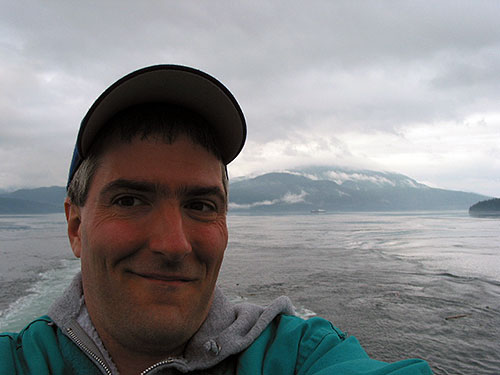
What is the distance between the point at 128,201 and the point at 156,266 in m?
0.30

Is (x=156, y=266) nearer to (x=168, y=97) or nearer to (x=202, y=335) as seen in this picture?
(x=202, y=335)

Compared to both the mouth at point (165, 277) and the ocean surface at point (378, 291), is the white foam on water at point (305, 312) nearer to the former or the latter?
the ocean surface at point (378, 291)

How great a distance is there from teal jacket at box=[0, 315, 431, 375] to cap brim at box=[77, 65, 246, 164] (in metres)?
0.82

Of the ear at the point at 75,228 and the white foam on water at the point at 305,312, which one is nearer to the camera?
the ear at the point at 75,228

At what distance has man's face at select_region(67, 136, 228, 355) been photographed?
54.7 inches

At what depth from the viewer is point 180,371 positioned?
4.85 ft

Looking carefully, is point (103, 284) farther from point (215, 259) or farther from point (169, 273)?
point (215, 259)

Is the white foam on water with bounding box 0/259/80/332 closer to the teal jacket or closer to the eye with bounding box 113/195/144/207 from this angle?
the teal jacket

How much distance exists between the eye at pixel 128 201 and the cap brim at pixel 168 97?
31 centimetres

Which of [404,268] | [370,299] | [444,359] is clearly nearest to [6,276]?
[370,299]

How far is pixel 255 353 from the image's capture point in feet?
4.96

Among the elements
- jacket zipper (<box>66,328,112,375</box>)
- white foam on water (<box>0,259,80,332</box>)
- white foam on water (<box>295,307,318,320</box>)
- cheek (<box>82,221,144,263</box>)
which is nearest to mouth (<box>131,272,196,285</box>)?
cheek (<box>82,221,144,263</box>)

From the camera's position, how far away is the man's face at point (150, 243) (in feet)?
4.56

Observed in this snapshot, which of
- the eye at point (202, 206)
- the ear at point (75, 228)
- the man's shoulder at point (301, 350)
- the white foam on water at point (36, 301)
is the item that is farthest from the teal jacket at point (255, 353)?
the white foam on water at point (36, 301)
